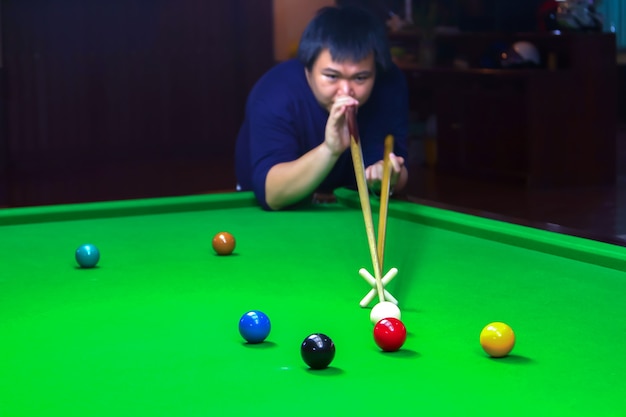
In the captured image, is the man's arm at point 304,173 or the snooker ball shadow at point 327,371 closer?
the snooker ball shadow at point 327,371

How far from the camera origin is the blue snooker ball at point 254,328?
1507 mm

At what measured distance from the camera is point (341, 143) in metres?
2.81

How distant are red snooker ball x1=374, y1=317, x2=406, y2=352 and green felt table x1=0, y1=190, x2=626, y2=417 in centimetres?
2

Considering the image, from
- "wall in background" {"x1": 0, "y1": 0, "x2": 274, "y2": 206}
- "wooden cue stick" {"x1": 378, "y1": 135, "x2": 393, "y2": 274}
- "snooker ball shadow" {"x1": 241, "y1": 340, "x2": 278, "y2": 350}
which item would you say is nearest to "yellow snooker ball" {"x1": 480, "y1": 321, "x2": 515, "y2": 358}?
"snooker ball shadow" {"x1": 241, "y1": 340, "x2": 278, "y2": 350}

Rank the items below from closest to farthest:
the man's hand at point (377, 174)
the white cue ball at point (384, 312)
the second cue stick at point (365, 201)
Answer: the white cue ball at point (384, 312) < the second cue stick at point (365, 201) < the man's hand at point (377, 174)

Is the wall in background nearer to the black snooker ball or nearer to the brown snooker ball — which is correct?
the brown snooker ball

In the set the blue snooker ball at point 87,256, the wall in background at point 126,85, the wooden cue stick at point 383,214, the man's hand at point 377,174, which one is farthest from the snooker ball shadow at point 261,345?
the wall in background at point 126,85

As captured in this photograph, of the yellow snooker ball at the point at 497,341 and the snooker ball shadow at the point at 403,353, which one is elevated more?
the yellow snooker ball at the point at 497,341

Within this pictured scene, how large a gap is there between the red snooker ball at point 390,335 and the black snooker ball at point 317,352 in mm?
101

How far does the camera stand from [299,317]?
1.70 meters

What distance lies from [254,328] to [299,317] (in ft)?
0.67

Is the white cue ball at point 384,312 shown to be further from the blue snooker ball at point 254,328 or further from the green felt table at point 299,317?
the blue snooker ball at point 254,328

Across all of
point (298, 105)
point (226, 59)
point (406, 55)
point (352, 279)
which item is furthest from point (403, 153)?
point (226, 59)

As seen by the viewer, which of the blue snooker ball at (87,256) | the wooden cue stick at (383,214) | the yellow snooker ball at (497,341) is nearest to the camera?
the yellow snooker ball at (497,341)
